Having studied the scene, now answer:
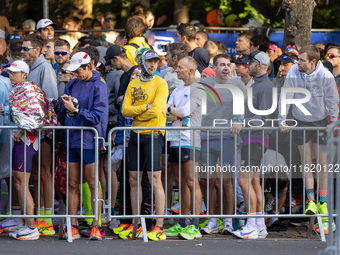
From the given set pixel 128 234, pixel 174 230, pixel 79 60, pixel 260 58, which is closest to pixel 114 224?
pixel 128 234

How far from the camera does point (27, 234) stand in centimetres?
703

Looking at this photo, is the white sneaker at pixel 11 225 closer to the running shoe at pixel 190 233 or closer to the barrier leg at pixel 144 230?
the barrier leg at pixel 144 230

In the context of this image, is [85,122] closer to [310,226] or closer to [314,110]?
[314,110]

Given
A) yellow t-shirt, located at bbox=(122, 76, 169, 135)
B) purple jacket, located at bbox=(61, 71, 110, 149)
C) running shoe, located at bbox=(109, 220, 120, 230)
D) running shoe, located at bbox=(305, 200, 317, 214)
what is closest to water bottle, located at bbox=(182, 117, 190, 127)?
yellow t-shirt, located at bbox=(122, 76, 169, 135)

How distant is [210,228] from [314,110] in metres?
2.07

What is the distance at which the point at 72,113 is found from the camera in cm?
701

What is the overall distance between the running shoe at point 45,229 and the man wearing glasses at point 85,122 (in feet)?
1.20

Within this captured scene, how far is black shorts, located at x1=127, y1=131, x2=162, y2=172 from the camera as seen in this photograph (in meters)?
7.08

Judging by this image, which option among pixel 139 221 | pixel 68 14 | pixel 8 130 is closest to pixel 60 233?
pixel 139 221

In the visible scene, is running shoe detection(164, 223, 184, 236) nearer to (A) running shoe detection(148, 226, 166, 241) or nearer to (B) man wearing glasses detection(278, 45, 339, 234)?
(A) running shoe detection(148, 226, 166, 241)

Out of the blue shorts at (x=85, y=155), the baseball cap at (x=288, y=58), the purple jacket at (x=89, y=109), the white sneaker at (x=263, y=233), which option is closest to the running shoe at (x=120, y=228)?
the blue shorts at (x=85, y=155)

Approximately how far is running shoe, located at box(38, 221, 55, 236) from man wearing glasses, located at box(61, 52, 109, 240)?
0.37 m

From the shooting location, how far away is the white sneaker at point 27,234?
700 centimetres

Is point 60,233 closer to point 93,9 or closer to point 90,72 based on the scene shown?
point 90,72
